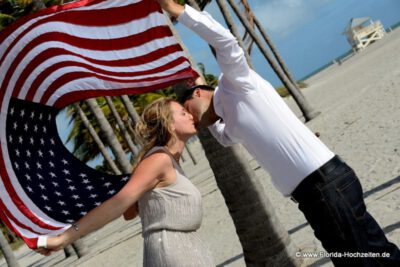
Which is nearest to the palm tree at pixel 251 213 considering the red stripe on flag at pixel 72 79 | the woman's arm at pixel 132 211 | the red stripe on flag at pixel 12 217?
the red stripe on flag at pixel 72 79

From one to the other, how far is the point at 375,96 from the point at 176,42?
38.0 feet

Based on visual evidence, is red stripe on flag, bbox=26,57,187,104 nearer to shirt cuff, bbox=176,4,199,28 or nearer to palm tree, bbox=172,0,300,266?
palm tree, bbox=172,0,300,266

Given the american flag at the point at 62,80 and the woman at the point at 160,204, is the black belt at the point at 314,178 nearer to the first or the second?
the woman at the point at 160,204

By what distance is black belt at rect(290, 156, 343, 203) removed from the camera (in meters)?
3.15

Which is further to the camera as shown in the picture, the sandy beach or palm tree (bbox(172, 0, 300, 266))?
the sandy beach

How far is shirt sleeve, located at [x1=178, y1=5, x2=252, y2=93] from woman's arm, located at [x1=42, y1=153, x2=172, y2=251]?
66 centimetres

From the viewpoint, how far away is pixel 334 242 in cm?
315

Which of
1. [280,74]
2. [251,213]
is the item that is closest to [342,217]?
[251,213]

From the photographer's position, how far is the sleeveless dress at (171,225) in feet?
10.0

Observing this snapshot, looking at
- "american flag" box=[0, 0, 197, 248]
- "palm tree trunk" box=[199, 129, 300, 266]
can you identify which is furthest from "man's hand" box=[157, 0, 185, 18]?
"palm tree trunk" box=[199, 129, 300, 266]

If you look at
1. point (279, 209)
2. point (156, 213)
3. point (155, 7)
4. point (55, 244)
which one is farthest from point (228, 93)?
point (279, 209)

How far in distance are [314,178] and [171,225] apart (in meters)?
0.90

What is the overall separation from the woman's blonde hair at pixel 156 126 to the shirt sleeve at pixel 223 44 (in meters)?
0.43

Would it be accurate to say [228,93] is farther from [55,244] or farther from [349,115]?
[349,115]
